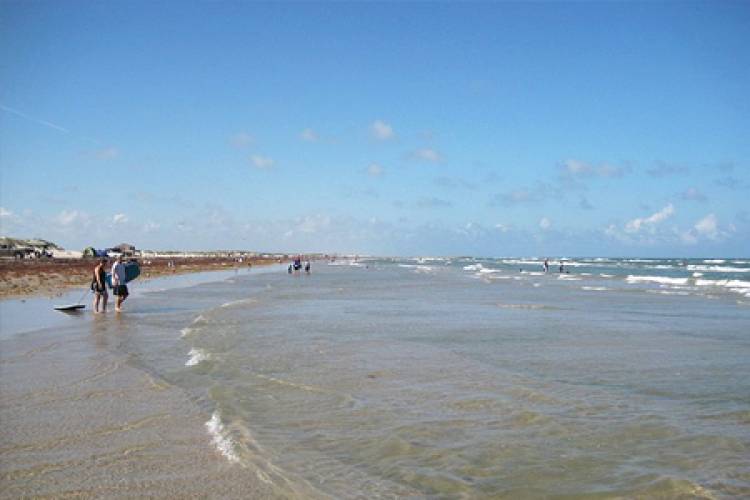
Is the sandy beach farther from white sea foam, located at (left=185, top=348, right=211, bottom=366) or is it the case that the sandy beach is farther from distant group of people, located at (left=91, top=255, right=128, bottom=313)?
distant group of people, located at (left=91, top=255, right=128, bottom=313)

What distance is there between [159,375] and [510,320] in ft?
39.7

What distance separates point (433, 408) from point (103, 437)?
13.4 feet

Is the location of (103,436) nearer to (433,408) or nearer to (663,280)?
(433,408)

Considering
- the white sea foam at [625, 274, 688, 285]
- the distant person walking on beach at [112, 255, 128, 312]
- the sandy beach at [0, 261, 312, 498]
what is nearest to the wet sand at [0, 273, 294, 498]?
the sandy beach at [0, 261, 312, 498]

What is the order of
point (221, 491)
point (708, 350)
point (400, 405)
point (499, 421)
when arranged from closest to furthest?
1. point (221, 491)
2. point (499, 421)
3. point (400, 405)
4. point (708, 350)

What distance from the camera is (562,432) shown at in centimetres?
652

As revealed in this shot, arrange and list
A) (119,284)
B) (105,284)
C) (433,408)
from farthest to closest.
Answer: (119,284) → (105,284) → (433,408)

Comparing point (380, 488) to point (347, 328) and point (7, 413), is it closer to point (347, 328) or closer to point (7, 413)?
point (7, 413)

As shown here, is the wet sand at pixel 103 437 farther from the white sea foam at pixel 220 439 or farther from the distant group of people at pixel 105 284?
the distant group of people at pixel 105 284

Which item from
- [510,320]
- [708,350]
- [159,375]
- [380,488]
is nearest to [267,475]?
[380,488]

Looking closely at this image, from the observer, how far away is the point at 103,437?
6.33m

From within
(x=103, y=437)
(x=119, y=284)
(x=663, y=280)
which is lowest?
(x=103, y=437)

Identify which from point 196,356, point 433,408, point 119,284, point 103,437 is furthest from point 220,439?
point 119,284

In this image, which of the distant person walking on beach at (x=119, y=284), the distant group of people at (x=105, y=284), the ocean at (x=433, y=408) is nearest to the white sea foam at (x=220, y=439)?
the ocean at (x=433, y=408)
